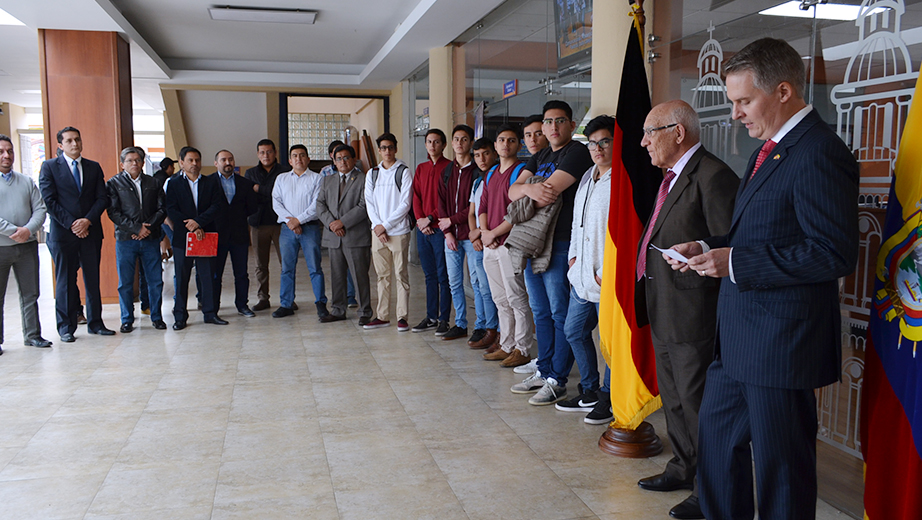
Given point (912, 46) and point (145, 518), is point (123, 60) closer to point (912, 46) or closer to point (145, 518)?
point (145, 518)

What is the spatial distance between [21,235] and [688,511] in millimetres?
5255

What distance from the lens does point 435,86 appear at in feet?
29.4

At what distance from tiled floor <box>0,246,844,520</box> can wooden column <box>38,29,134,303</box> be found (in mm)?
2779

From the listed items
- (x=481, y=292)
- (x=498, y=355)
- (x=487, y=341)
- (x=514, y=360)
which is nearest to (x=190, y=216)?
(x=481, y=292)

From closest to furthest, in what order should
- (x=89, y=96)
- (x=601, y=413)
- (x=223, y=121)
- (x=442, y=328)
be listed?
(x=601, y=413), (x=442, y=328), (x=89, y=96), (x=223, y=121)

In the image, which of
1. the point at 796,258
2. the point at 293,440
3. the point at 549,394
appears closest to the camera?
the point at 796,258

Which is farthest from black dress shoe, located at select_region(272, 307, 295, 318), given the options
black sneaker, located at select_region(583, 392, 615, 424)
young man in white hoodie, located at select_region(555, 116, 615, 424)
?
black sneaker, located at select_region(583, 392, 615, 424)

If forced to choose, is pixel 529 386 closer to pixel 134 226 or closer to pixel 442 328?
pixel 442 328

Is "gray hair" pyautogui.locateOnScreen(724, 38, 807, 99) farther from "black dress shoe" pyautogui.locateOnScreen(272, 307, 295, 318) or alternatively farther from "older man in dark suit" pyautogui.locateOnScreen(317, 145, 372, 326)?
"black dress shoe" pyautogui.locateOnScreen(272, 307, 295, 318)

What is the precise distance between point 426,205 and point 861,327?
151 inches

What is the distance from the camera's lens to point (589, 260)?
3.51 metres

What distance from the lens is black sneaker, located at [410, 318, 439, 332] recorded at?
19.9 ft

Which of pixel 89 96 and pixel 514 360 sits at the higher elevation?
pixel 89 96

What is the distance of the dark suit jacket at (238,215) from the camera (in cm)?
652
